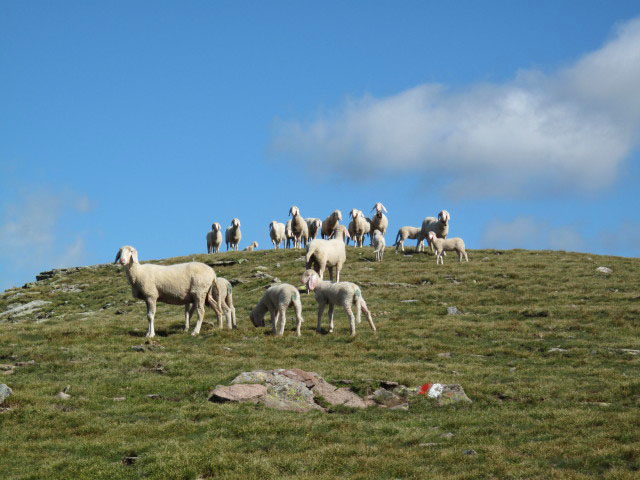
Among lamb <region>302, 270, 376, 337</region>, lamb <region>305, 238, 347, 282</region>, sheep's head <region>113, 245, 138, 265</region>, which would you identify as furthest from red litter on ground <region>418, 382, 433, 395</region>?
lamb <region>305, 238, 347, 282</region>

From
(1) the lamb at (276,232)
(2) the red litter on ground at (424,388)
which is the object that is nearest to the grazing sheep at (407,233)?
(1) the lamb at (276,232)

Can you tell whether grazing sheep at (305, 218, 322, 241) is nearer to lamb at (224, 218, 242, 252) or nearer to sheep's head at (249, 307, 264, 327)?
lamb at (224, 218, 242, 252)

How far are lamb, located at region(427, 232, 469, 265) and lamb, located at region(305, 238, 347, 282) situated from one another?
11.4 meters

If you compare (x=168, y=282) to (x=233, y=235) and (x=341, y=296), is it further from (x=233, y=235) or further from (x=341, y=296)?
(x=233, y=235)

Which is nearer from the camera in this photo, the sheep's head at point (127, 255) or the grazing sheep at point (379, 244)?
the sheep's head at point (127, 255)

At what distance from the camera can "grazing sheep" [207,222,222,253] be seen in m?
58.4

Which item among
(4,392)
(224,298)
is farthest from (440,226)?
(4,392)

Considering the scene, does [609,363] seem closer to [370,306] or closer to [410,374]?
[410,374]

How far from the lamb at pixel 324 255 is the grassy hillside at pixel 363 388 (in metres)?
1.73

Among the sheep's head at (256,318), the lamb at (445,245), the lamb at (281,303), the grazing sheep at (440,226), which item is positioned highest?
the grazing sheep at (440,226)

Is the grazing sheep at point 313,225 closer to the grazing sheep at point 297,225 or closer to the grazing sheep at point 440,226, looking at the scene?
the grazing sheep at point 297,225

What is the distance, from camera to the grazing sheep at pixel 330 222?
4569 centimetres

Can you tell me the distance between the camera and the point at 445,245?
42312mm

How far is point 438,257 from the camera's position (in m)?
41.5
